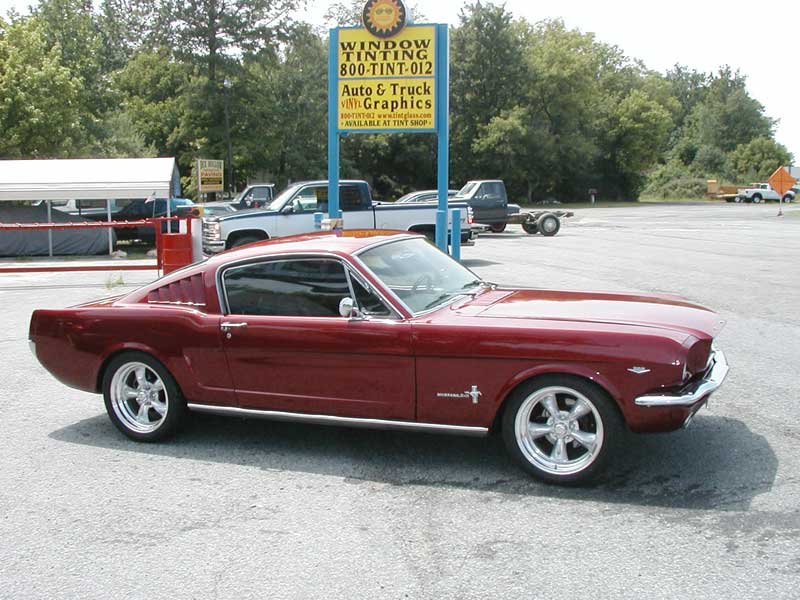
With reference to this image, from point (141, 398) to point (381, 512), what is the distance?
220 centimetres

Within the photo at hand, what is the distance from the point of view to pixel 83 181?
21688mm

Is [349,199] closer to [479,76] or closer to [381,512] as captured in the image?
[381,512]

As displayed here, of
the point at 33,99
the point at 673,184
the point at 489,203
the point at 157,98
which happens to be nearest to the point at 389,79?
the point at 489,203

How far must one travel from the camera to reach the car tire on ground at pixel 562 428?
14.7 feet

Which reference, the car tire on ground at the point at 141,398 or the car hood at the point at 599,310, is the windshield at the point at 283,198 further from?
the car hood at the point at 599,310

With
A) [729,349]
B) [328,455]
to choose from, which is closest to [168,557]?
[328,455]

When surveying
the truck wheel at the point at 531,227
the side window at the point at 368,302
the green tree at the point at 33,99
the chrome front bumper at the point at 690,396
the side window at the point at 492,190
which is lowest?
the chrome front bumper at the point at 690,396

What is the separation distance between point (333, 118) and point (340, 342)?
9723 millimetres

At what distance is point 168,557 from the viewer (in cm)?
390

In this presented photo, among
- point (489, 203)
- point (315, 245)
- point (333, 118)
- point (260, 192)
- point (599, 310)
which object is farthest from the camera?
point (260, 192)

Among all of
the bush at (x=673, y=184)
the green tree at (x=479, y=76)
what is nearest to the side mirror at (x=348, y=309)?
the green tree at (x=479, y=76)

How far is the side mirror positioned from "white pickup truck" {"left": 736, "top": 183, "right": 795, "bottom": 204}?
67.4 m

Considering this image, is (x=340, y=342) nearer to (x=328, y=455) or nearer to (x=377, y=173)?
(x=328, y=455)

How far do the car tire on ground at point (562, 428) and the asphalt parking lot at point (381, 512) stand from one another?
14 cm
